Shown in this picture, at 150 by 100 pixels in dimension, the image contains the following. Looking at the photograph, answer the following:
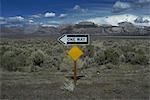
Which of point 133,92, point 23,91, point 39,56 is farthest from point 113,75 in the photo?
point 39,56

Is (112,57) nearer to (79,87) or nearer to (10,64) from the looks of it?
(10,64)

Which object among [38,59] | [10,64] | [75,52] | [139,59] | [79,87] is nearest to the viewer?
[79,87]

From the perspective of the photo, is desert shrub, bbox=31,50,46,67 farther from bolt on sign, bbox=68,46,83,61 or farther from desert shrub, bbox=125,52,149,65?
bolt on sign, bbox=68,46,83,61

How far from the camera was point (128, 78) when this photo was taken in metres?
17.5

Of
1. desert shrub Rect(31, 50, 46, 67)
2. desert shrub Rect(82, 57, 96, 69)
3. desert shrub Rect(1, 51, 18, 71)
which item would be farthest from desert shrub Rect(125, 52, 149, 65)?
desert shrub Rect(1, 51, 18, 71)

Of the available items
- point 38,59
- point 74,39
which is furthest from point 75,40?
point 38,59

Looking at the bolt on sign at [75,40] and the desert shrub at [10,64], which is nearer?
the bolt on sign at [75,40]

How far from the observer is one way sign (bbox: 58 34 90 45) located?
15837mm

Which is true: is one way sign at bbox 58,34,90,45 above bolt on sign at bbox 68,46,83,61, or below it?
above

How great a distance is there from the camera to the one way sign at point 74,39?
15837 mm

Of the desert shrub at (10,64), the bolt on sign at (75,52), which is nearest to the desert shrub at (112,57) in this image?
the desert shrub at (10,64)

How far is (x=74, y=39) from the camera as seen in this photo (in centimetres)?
1588

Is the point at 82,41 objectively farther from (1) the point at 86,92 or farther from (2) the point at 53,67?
(2) the point at 53,67

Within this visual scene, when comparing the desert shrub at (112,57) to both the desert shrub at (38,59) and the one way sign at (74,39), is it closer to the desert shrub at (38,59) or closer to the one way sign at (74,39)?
the desert shrub at (38,59)
